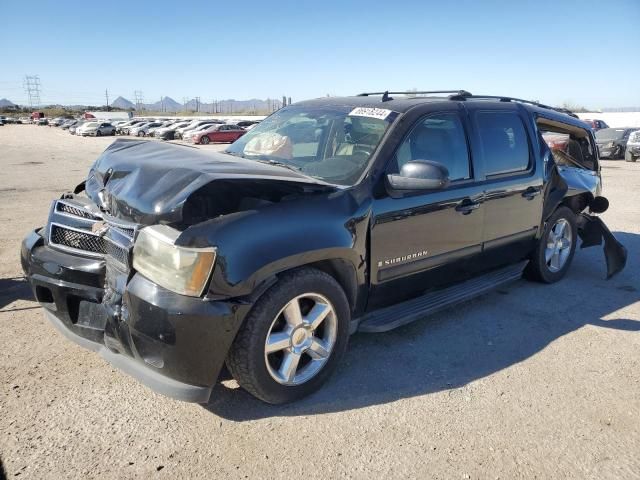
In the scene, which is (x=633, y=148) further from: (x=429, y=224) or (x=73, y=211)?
(x=73, y=211)

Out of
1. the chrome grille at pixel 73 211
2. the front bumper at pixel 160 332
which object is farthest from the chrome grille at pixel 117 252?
the chrome grille at pixel 73 211

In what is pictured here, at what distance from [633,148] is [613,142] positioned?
111cm

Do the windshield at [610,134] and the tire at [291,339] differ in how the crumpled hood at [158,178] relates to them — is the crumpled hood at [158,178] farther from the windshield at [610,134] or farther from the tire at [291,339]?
the windshield at [610,134]

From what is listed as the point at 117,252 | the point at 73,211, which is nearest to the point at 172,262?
the point at 117,252

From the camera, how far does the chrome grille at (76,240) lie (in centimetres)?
296

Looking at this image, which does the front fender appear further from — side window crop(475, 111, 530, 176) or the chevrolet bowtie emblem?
side window crop(475, 111, 530, 176)

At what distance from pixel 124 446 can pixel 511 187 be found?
3.55m

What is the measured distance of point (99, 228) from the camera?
9.64 feet

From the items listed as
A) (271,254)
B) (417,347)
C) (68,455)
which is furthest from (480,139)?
(68,455)

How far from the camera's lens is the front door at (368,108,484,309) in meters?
3.29

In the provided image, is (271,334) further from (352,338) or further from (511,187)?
(511,187)

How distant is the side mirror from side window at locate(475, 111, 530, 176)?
1.14 metres

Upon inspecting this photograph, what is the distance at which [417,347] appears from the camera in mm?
3652

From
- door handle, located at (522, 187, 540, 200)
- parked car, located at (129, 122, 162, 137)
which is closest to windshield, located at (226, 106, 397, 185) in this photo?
door handle, located at (522, 187, 540, 200)
